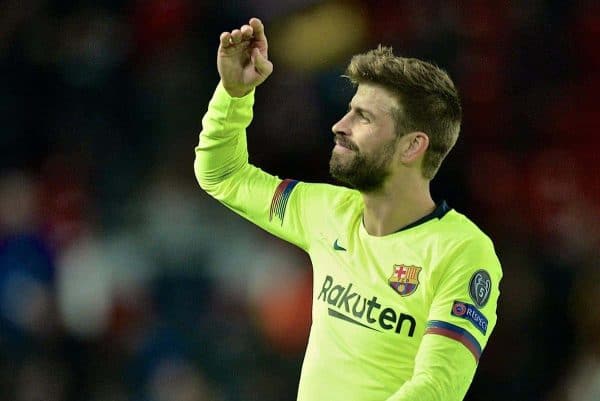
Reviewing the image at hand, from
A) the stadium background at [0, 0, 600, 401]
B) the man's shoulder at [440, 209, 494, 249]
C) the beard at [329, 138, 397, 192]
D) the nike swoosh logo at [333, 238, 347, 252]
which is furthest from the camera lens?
the stadium background at [0, 0, 600, 401]

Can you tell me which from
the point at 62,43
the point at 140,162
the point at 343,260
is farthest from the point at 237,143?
the point at 62,43

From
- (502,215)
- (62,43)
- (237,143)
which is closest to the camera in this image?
(237,143)

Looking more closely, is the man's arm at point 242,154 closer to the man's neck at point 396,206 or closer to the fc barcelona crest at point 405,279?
the man's neck at point 396,206

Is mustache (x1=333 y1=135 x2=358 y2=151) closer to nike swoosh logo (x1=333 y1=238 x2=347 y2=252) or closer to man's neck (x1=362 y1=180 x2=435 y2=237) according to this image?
man's neck (x1=362 y1=180 x2=435 y2=237)

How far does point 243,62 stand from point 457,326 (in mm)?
1172

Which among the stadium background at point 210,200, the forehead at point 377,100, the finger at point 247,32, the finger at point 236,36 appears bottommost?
the stadium background at point 210,200

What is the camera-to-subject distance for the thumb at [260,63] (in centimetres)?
343

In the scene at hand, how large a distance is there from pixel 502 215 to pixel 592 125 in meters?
0.80

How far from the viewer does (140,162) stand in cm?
648

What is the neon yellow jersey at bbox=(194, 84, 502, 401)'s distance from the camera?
2.98 metres

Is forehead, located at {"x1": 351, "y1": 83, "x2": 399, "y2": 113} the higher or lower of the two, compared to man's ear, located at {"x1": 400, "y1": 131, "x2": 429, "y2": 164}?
higher

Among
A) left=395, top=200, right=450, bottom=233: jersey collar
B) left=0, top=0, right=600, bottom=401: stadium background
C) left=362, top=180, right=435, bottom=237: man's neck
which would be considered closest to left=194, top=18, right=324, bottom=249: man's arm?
left=362, top=180, right=435, bottom=237: man's neck

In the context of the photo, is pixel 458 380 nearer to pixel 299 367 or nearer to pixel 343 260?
pixel 343 260

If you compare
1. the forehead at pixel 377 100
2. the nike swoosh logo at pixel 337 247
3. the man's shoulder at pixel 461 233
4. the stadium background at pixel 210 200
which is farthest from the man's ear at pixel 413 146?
the stadium background at pixel 210 200
